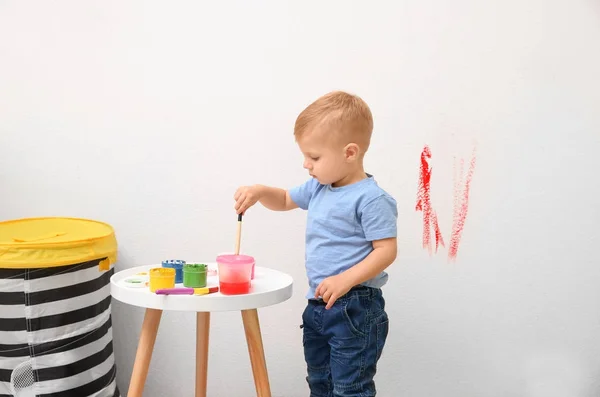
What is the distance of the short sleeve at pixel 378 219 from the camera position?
3.67 feet

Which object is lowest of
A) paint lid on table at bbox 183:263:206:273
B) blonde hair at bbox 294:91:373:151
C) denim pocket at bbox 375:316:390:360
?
denim pocket at bbox 375:316:390:360

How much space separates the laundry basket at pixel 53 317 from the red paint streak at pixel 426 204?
70 cm

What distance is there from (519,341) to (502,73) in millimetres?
626

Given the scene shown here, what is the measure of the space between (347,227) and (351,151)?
0.44 ft

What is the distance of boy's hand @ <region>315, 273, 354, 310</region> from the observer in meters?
1.09

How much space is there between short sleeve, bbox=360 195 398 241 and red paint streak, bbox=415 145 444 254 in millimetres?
390

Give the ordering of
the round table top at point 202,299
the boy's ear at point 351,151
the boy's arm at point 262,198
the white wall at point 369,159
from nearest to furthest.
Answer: the round table top at point 202,299
the boy's ear at point 351,151
the boy's arm at point 262,198
the white wall at point 369,159

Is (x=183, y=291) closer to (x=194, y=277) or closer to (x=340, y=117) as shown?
(x=194, y=277)

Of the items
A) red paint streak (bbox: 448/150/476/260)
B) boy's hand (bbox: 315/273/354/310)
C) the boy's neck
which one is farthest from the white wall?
boy's hand (bbox: 315/273/354/310)

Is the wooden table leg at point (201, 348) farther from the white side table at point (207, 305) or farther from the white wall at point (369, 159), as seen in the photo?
the white wall at point (369, 159)

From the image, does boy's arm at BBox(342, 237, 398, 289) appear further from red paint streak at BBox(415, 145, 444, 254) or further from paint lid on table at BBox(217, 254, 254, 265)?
red paint streak at BBox(415, 145, 444, 254)

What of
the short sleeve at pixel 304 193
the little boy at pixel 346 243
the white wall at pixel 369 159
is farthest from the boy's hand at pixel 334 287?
the white wall at pixel 369 159

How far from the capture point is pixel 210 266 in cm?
132

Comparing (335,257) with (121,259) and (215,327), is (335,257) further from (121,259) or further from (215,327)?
(121,259)
